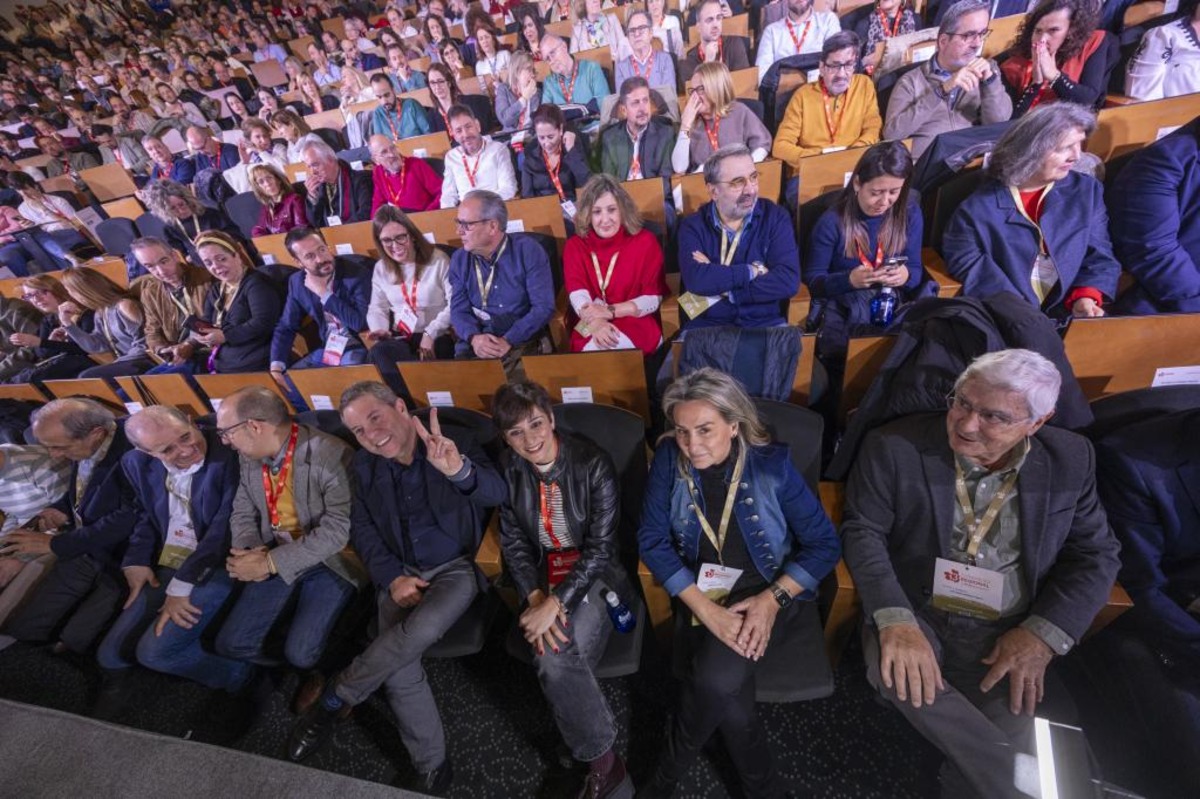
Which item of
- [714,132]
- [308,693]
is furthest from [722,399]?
[714,132]

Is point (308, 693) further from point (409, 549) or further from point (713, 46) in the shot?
point (713, 46)

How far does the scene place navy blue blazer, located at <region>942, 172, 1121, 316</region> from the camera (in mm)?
1968

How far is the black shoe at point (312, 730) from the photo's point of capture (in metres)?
1.74

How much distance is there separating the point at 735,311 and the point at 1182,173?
5.90ft

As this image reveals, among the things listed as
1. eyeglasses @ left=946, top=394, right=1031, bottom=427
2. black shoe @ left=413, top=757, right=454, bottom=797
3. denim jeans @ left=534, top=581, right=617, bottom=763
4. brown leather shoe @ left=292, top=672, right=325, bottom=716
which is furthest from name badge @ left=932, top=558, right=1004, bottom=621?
brown leather shoe @ left=292, top=672, right=325, bottom=716

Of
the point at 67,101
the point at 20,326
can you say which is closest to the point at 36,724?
the point at 20,326

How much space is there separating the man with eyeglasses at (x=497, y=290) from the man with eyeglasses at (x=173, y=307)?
2205 millimetres

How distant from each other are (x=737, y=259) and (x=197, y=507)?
2745 millimetres

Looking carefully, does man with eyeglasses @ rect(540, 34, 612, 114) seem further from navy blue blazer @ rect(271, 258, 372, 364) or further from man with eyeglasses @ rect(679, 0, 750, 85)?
navy blue blazer @ rect(271, 258, 372, 364)

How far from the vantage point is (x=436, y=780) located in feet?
5.36

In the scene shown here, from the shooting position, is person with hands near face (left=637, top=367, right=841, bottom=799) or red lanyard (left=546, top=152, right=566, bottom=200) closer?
person with hands near face (left=637, top=367, right=841, bottom=799)

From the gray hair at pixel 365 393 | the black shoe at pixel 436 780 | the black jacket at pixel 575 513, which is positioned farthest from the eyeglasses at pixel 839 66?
the black shoe at pixel 436 780

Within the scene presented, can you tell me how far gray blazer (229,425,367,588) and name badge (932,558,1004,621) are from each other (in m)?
2.08

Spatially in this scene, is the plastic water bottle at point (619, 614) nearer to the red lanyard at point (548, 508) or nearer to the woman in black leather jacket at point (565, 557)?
the woman in black leather jacket at point (565, 557)
